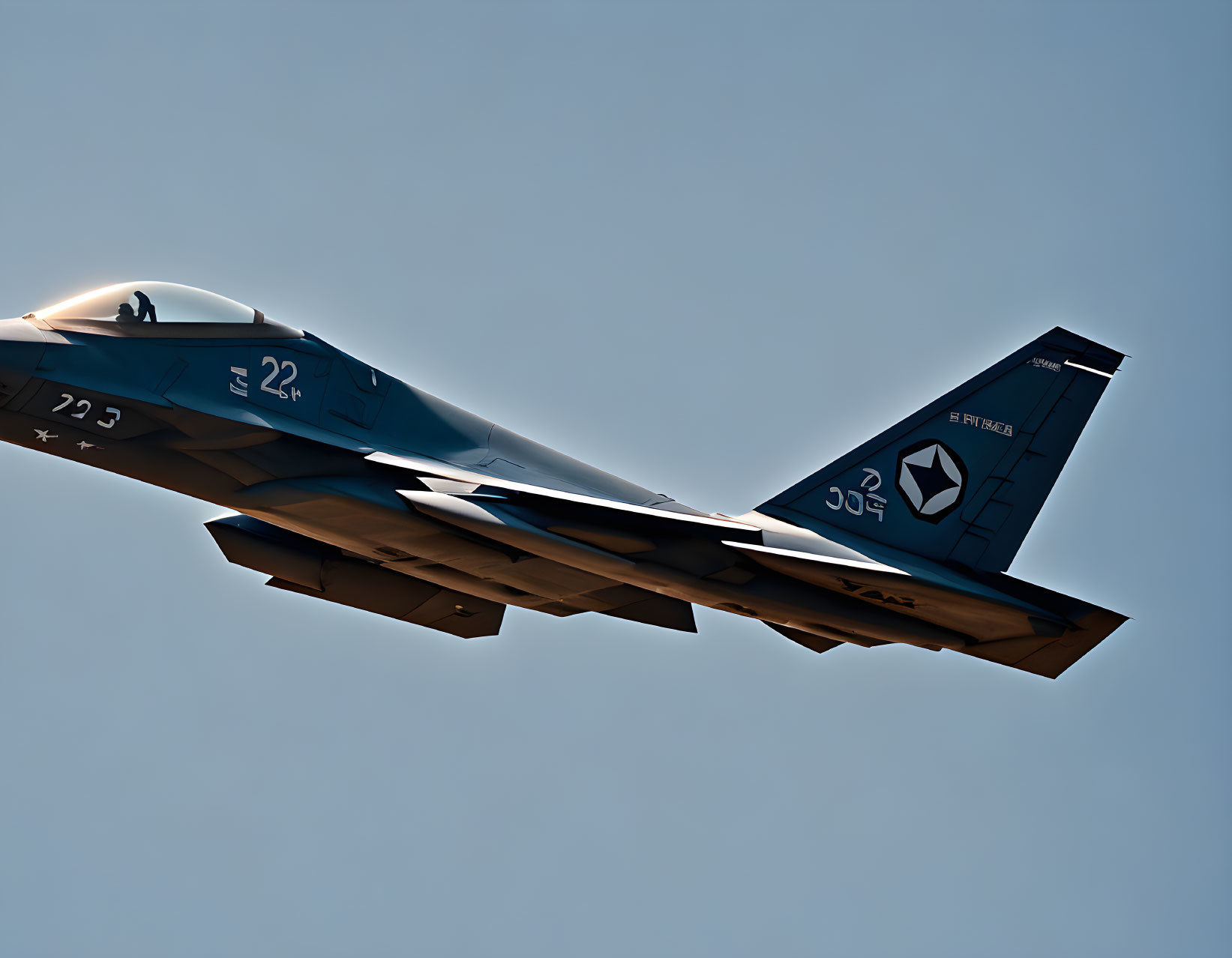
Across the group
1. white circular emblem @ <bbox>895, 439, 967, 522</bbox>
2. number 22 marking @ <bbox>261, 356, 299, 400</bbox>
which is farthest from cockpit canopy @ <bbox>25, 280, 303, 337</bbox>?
white circular emblem @ <bbox>895, 439, 967, 522</bbox>

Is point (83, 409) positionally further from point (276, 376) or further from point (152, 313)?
point (276, 376)

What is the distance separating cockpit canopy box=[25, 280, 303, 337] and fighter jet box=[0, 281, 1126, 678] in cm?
2

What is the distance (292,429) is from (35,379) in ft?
8.52

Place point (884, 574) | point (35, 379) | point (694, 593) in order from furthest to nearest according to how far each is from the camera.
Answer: point (694, 593) → point (884, 574) → point (35, 379)

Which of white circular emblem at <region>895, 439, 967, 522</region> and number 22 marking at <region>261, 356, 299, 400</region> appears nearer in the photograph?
number 22 marking at <region>261, 356, 299, 400</region>

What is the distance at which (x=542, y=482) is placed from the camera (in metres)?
15.8

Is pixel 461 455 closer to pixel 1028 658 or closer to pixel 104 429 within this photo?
pixel 104 429

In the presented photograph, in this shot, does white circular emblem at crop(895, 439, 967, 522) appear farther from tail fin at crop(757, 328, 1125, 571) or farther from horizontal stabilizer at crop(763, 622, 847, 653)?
horizontal stabilizer at crop(763, 622, 847, 653)

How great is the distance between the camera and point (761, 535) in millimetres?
14930

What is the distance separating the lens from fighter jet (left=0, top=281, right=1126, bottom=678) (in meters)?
14.0

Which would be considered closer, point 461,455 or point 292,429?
point 292,429

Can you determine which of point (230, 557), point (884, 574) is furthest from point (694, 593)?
point (230, 557)

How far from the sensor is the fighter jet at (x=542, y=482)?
14.0 metres

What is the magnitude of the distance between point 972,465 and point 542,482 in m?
5.10
